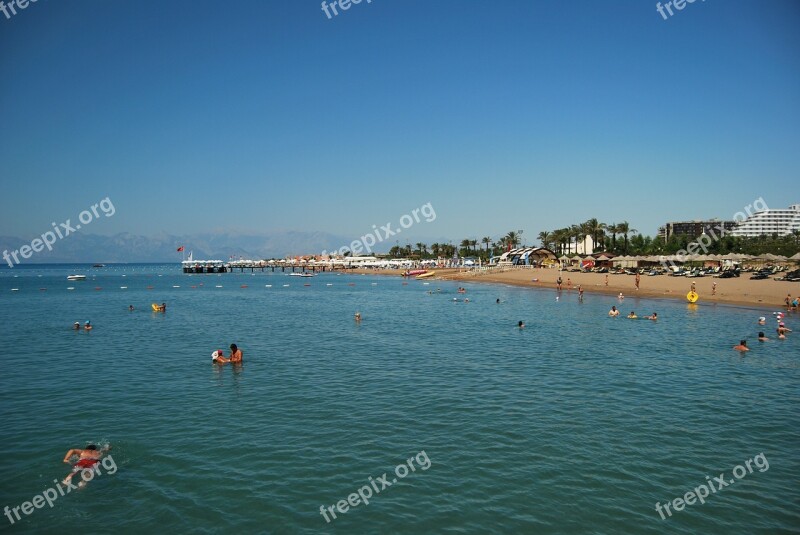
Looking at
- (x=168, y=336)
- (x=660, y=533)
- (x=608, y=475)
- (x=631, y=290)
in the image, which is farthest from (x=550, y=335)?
(x=631, y=290)

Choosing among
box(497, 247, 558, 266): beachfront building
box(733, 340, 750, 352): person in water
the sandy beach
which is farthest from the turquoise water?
box(497, 247, 558, 266): beachfront building

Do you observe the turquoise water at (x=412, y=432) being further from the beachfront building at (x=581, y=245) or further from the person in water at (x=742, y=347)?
the beachfront building at (x=581, y=245)

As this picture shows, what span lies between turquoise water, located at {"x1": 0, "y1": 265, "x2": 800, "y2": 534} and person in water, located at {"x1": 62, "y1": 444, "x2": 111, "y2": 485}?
455 mm

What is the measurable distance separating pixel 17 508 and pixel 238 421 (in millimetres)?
6504

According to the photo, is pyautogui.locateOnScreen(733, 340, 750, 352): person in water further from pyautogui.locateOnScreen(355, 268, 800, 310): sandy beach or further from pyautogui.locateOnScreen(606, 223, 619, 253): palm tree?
pyautogui.locateOnScreen(606, 223, 619, 253): palm tree

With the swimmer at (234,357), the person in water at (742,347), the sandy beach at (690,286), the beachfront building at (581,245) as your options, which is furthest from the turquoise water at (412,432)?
the beachfront building at (581,245)

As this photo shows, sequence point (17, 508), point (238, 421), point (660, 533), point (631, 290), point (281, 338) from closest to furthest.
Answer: point (660, 533), point (17, 508), point (238, 421), point (281, 338), point (631, 290)

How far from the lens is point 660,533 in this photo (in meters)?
10.2

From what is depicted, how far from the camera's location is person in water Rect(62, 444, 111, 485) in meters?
12.8

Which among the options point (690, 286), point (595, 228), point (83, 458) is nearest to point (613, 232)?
point (595, 228)

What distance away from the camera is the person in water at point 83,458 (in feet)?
42.1

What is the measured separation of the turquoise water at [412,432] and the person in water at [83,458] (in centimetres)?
46

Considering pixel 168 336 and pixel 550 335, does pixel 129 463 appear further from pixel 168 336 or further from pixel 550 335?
pixel 550 335

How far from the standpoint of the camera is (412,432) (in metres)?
15.5
